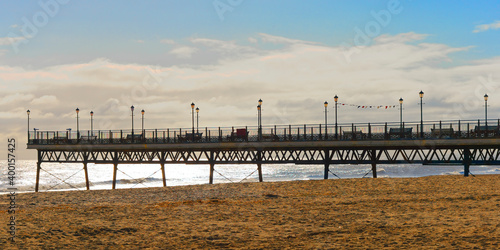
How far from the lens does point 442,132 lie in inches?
1743

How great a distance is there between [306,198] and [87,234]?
499 inches

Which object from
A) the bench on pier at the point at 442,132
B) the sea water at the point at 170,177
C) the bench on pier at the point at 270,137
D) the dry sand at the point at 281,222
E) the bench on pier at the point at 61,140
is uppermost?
the bench on pier at the point at 442,132

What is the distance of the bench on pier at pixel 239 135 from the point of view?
50438mm

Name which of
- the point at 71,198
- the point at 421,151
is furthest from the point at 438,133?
the point at 71,198

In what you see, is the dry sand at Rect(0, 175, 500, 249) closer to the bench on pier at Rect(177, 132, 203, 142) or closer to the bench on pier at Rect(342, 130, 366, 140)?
the bench on pier at Rect(342, 130, 366, 140)

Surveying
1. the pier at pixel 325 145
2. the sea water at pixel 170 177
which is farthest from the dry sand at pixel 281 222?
the sea water at pixel 170 177

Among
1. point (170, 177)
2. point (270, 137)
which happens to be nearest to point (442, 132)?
point (270, 137)

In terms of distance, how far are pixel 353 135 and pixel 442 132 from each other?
7.32 metres

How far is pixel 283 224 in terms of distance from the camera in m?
18.5

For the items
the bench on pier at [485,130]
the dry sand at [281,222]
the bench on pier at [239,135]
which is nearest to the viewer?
the dry sand at [281,222]

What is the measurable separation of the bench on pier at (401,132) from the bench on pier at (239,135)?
530 inches

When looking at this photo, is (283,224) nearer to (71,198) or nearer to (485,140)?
(71,198)

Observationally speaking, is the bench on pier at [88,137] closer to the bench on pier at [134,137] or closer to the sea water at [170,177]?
the bench on pier at [134,137]

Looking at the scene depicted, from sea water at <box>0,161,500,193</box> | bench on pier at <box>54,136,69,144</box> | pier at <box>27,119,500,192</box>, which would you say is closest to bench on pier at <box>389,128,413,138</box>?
pier at <box>27,119,500,192</box>
